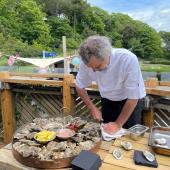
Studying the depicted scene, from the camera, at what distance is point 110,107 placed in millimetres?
2283

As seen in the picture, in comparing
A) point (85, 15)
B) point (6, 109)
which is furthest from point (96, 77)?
point (85, 15)

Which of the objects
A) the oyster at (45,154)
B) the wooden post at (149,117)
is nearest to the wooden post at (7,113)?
the wooden post at (149,117)

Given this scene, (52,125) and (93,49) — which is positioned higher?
(93,49)

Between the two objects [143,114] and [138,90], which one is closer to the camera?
[138,90]

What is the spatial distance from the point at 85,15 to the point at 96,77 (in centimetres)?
4449

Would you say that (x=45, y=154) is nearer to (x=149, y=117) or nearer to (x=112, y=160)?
(x=112, y=160)

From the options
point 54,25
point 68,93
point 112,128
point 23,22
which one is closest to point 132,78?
point 112,128

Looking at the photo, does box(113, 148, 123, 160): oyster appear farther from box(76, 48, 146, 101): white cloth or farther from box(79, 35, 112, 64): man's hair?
box(79, 35, 112, 64): man's hair

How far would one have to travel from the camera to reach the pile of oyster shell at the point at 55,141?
5.03 feet

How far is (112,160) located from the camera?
1.55 meters

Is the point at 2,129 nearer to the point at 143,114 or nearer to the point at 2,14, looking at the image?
the point at 143,114

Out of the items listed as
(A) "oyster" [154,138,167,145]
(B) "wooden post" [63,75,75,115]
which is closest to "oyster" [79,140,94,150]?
(A) "oyster" [154,138,167,145]

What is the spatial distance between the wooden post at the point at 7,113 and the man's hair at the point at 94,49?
6.00ft

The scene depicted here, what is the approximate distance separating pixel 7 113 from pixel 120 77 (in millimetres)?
1918
